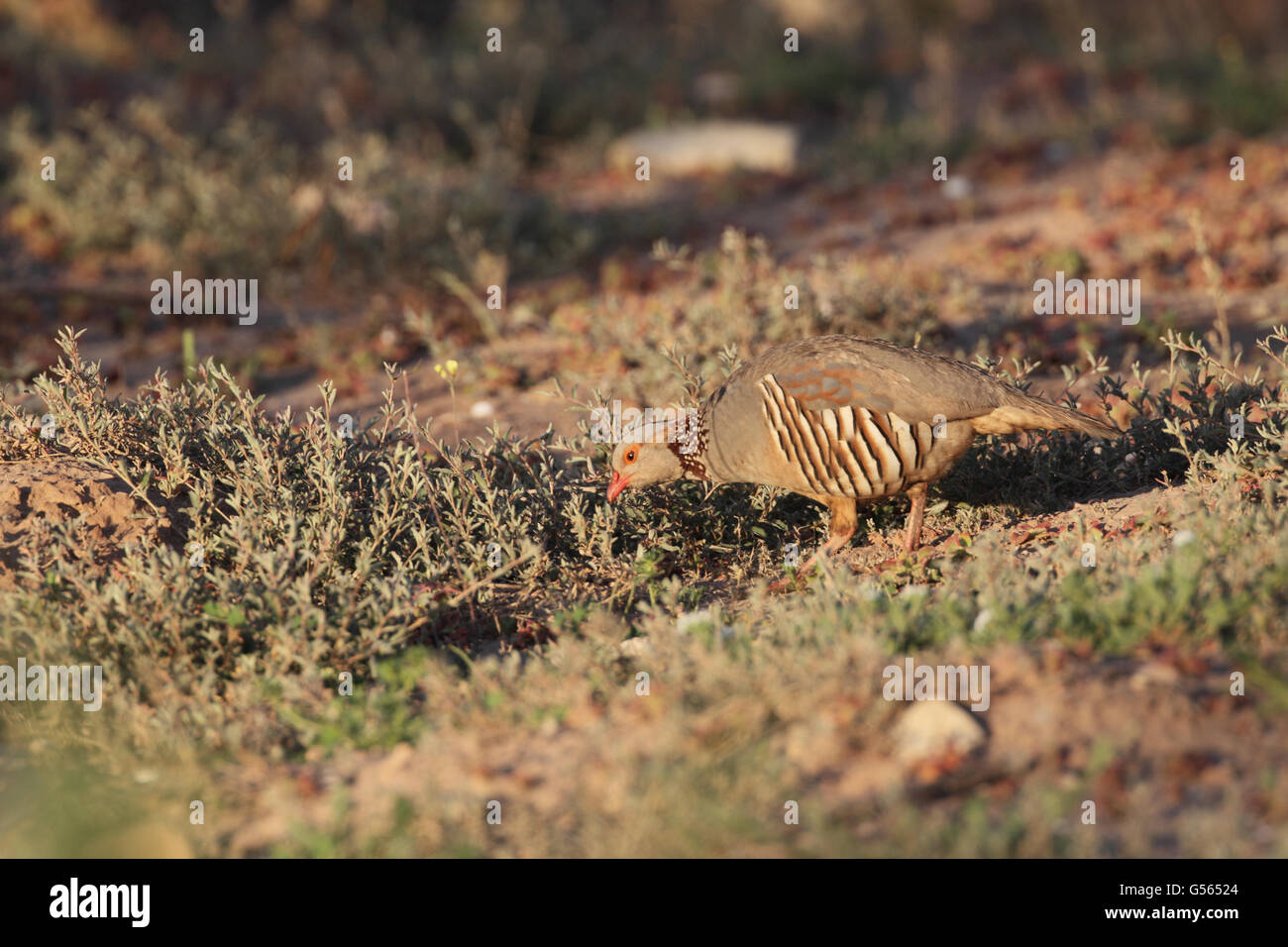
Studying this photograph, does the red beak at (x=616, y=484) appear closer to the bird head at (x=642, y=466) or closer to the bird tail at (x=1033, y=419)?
the bird head at (x=642, y=466)

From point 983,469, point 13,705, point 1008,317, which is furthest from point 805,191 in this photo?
point 13,705

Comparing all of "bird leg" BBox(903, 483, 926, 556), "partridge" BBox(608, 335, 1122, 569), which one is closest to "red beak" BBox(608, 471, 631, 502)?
"partridge" BBox(608, 335, 1122, 569)

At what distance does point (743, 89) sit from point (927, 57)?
2288mm

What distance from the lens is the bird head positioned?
5.52 metres

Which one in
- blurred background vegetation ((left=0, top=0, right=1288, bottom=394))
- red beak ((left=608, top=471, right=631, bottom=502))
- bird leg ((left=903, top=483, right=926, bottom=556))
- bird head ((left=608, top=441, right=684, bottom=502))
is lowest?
bird leg ((left=903, top=483, right=926, bottom=556))

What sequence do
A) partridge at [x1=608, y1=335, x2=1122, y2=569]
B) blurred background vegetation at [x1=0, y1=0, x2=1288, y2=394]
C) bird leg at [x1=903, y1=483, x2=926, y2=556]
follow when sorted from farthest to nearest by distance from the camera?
blurred background vegetation at [x1=0, y1=0, x2=1288, y2=394] < bird leg at [x1=903, y1=483, x2=926, y2=556] < partridge at [x1=608, y1=335, x2=1122, y2=569]

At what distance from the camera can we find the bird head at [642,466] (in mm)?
5523

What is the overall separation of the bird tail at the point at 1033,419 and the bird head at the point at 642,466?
130 centimetres

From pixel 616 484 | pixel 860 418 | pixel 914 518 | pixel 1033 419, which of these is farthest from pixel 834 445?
pixel 616 484

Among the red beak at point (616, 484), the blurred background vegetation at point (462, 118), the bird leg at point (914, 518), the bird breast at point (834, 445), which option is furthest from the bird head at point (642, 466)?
the blurred background vegetation at point (462, 118)

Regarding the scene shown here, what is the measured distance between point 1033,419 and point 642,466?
1657 millimetres

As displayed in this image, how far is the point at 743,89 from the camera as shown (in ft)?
48.8

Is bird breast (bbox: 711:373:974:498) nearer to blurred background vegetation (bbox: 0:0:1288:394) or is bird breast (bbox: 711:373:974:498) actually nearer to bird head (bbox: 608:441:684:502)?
bird head (bbox: 608:441:684:502)

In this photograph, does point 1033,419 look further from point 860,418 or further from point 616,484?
point 616,484
